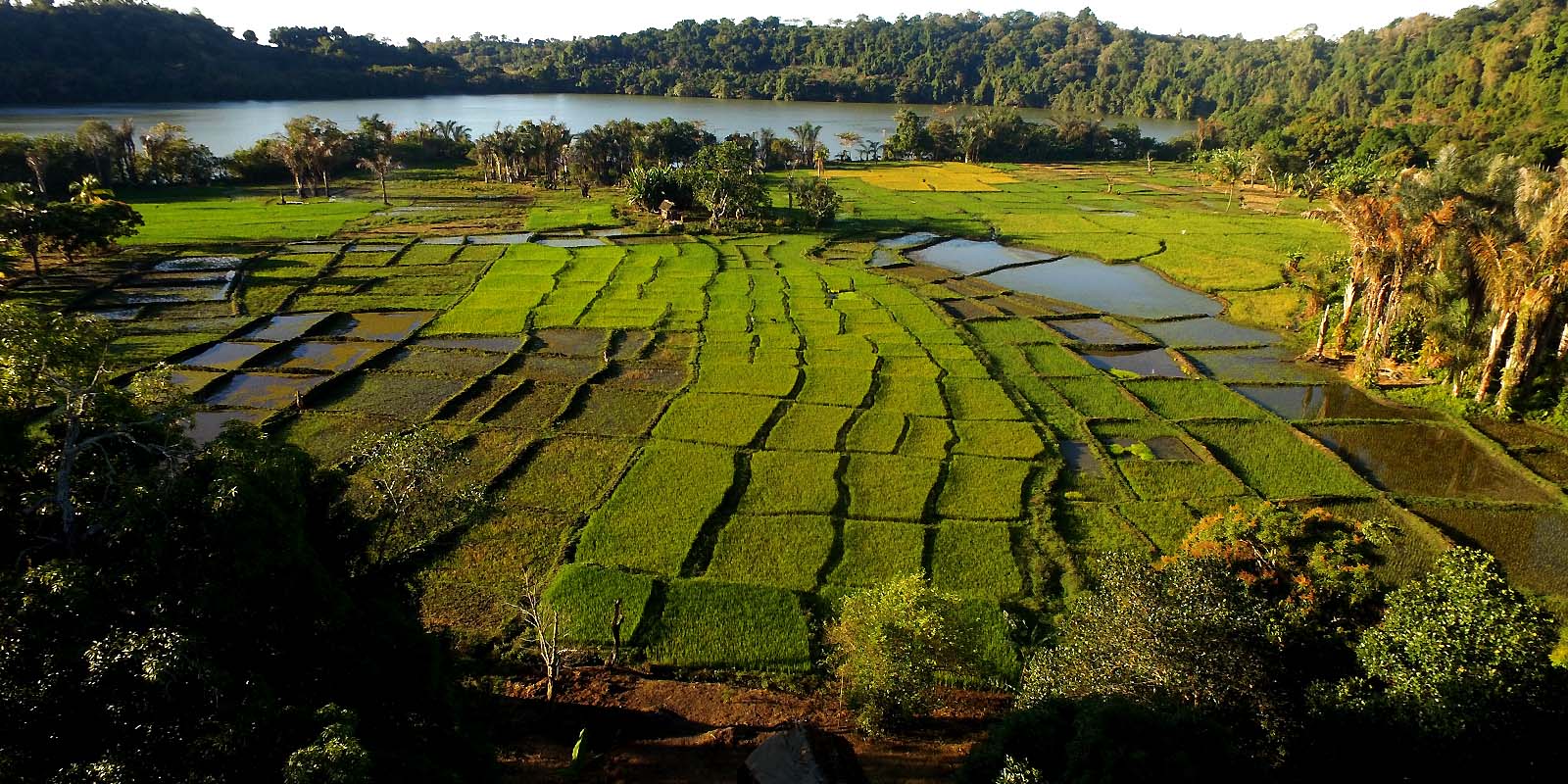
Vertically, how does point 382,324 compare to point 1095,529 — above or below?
above

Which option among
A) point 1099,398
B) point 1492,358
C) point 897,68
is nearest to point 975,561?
point 1099,398

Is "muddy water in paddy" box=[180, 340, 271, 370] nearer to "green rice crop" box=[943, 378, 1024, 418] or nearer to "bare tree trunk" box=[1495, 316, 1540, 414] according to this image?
"green rice crop" box=[943, 378, 1024, 418]

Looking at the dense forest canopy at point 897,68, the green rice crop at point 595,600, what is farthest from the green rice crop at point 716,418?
the dense forest canopy at point 897,68

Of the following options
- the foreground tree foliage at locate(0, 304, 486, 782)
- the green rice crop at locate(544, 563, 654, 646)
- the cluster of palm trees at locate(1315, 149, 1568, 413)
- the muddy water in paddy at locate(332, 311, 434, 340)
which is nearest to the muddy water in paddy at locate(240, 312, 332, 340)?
the muddy water in paddy at locate(332, 311, 434, 340)

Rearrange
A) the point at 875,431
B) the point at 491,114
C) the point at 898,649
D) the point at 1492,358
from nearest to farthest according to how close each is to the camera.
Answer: the point at 898,649, the point at 875,431, the point at 1492,358, the point at 491,114

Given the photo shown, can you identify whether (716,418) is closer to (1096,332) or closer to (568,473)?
(568,473)

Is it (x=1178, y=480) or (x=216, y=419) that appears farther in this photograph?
(x=216, y=419)

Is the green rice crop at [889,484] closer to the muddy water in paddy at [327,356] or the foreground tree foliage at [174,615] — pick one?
the foreground tree foliage at [174,615]

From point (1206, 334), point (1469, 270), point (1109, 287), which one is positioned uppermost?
point (1469, 270)
